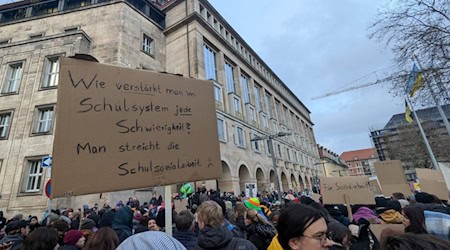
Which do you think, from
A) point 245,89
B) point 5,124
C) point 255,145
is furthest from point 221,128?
point 5,124

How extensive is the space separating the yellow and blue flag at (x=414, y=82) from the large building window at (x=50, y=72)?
19670 mm

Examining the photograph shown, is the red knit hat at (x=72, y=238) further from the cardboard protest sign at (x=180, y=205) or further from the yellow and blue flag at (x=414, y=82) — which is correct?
the yellow and blue flag at (x=414, y=82)

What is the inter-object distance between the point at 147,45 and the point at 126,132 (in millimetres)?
21221

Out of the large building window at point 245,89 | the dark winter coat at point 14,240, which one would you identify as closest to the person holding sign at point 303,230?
the dark winter coat at point 14,240

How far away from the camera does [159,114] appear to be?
2.66 metres

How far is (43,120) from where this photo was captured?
14953 mm

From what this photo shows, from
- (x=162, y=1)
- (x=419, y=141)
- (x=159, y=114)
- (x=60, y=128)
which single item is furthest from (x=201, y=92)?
(x=419, y=141)

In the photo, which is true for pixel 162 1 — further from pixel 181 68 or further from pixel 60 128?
pixel 60 128

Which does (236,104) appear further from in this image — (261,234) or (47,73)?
(261,234)

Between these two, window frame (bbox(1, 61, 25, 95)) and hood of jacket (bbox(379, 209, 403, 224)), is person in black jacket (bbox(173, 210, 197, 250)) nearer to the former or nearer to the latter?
hood of jacket (bbox(379, 209, 403, 224))

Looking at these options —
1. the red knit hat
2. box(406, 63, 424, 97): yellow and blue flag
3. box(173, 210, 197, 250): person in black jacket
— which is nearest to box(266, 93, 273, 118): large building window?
box(406, 63, 424, 97): yellow and blue flag

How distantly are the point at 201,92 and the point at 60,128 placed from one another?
1.68 meters

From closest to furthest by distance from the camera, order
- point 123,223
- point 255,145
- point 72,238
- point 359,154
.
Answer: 1. point 72,238
2. point 123,223
3. point 255,145
4. point 359,154

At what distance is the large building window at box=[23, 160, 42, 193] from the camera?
44.8 feet
